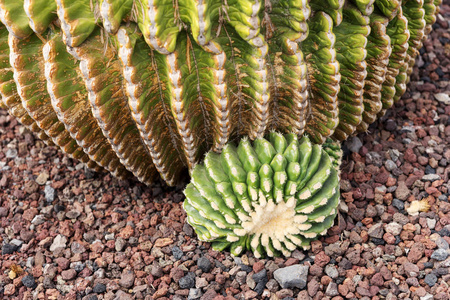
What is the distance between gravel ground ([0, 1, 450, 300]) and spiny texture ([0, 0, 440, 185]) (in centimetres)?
23

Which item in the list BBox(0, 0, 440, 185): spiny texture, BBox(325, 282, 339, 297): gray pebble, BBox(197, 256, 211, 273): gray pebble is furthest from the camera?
BBox(197, 256, 211, 273): gray pebble

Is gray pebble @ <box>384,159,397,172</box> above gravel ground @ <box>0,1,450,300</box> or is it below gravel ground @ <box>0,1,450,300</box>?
below

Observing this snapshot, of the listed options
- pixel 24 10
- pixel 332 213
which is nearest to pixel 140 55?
pixel 24 10

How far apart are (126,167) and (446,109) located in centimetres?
144

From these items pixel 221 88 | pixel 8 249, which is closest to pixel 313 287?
pixel 221 88

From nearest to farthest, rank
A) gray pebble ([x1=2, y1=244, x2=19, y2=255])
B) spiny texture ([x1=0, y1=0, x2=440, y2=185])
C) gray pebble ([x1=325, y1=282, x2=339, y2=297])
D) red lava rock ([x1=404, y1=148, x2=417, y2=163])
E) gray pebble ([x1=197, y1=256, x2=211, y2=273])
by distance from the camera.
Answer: spiny texture ([x1=0, y1=0, x2=440, y2=185]) < gray pebble ([x1=325, y1=282, x2=339, y2=297]) < gray pebble ([x1=197, y1=256, x2=211, y2=273]) < gray pebble ([x1=2, y1=244, x2=19, y2=255]) < red lava rock ([x1=404, y1=148, x2=417, y2=163])

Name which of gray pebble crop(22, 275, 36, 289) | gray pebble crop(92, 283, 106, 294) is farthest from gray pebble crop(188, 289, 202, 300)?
gray pebble crop(22, 275, 36, 289)

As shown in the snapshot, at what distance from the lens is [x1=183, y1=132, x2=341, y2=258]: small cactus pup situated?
5.73 feet

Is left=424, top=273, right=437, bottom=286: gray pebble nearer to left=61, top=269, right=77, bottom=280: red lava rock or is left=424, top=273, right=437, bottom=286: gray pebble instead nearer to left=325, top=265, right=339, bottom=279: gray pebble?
left=325, top=265, right=339, bottom=279: gray pebble

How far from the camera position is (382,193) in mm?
2076

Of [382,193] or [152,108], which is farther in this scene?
[382,193]

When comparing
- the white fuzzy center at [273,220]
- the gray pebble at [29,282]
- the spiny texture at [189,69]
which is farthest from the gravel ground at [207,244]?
the spiny texture at [189,69]

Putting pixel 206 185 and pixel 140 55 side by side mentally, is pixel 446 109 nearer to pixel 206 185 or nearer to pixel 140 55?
pixel 206 185

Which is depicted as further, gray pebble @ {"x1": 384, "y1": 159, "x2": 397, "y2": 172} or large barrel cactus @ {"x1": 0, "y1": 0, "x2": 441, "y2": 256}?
gray pebble @ {"x1": 384, "y1": 159, "x2": 397, "y2": 172}
